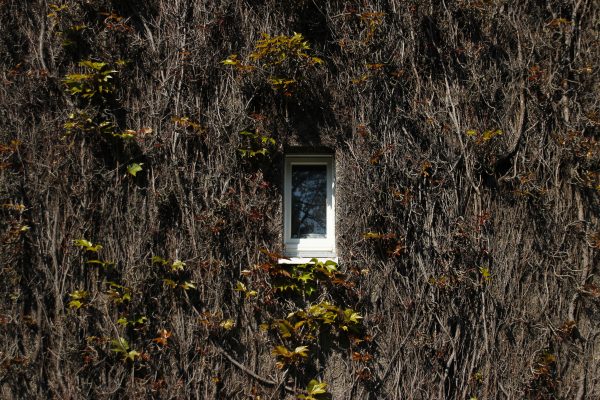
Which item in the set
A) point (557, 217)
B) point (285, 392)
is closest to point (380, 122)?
point (557, 217)

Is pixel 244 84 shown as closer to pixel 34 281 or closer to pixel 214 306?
pixel 214 306

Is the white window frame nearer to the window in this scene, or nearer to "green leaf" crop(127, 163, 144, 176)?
the window

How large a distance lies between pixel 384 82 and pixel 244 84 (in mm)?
1099

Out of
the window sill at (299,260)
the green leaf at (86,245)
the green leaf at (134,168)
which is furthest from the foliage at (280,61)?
the green leaf at (86,245)

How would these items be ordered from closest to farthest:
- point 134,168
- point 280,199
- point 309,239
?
point 134,168 < point 280,199 < point 309,239

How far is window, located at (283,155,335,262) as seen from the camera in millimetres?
4414

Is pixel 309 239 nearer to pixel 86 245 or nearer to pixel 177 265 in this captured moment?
pixel 177 265

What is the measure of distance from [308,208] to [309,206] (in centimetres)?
2

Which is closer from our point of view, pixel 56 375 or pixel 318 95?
pixel 56 375

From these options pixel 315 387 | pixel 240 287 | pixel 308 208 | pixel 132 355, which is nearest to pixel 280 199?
pixel 308 208

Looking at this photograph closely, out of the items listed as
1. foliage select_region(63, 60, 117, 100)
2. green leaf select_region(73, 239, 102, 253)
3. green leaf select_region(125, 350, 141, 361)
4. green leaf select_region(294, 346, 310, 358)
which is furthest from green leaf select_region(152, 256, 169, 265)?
foliage select_region(63, 60, 117, 100)

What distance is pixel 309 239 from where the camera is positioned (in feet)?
14.6

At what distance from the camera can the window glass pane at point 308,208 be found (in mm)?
4469

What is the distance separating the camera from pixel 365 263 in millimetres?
4270
